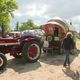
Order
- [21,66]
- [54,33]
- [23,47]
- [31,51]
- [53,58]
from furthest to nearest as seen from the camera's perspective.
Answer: [54,33]
[53,58]
[31,51]
[23,47]
[21,66]

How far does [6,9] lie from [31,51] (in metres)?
28.7

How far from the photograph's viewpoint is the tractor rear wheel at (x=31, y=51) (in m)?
15.9

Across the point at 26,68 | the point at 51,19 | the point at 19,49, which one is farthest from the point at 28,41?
the point at 51,19

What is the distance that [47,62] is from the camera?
16656 millimetres

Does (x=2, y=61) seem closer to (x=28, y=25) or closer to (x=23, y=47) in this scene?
(x=23, y=47)

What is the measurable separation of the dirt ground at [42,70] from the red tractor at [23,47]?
413mm

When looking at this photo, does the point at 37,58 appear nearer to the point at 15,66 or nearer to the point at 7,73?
the point at 15,66

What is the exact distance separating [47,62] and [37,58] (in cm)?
61

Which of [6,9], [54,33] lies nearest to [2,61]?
[54,33]

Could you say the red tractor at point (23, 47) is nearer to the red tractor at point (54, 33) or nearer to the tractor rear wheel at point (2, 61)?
the tractor rear wheel at point (2, 61)

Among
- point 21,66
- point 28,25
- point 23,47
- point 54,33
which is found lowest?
point 21,66

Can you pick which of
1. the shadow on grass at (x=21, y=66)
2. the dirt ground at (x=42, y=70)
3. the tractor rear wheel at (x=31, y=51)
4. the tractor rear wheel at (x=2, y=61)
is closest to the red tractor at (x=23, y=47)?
the tractor rear wheel at (x=31, y=51)

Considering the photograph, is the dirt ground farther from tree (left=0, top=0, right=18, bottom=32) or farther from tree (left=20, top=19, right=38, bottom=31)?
tree (left=20, top=19, right=38, bottom=31)

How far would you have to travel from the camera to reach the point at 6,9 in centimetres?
4425
